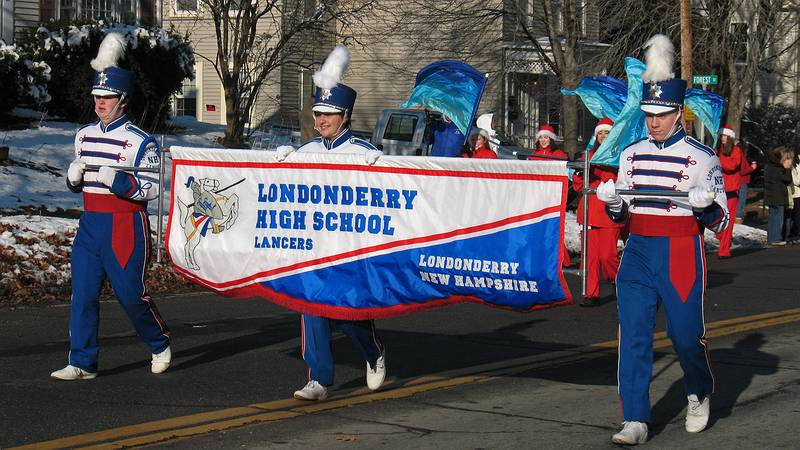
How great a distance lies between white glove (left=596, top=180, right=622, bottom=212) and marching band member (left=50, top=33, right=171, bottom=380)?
319 cm

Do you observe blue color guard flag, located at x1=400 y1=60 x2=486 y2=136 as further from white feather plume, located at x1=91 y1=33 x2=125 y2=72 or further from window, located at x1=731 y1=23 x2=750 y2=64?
window, located at x1=731 y1=23 x2=750 y2=64

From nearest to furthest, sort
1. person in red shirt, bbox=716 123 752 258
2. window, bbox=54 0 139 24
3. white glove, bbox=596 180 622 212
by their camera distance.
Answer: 1. white glove, bbox=596 180 622 212
2. person in red shirt, bbox=716 123 752 258
3. window, bbox=54 0 139 24

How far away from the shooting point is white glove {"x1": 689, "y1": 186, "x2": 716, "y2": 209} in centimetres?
677

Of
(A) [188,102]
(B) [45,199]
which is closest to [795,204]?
(B) [45,199]

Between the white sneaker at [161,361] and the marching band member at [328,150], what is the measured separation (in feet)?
4.06

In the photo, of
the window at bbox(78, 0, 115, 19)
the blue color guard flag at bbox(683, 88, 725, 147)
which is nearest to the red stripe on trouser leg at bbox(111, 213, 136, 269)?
the blue color guard flag at bbox(683, 88, 725, 147)

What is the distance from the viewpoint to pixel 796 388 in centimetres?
882

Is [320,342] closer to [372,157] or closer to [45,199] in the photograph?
[372,157]

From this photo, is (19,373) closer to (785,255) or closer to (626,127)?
(626,127)

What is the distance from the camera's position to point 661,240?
23.4ft

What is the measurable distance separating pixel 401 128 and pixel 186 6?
10496mm

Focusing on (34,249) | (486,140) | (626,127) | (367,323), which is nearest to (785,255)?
(486,140)

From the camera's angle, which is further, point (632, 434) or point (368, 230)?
point (368, 230)

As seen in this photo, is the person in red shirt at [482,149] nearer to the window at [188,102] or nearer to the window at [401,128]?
the window at [401,128]
